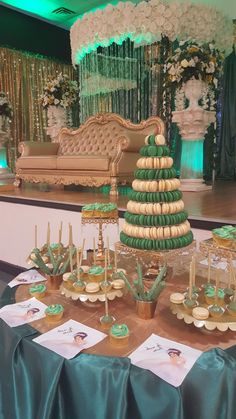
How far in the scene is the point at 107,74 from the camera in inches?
244

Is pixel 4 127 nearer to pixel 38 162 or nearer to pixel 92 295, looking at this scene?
pixel 38 162

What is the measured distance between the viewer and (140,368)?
0.84m

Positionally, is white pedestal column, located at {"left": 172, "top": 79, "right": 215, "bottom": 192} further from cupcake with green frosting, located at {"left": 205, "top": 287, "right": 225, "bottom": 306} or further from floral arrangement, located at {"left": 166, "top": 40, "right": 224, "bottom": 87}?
cupcake with green frosting, located at {"left": 205, "top": 287, "right": 225, "bottom": 306}

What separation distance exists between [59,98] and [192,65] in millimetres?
2689

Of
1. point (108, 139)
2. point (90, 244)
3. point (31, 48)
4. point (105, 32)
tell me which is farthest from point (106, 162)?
point (31, 48)

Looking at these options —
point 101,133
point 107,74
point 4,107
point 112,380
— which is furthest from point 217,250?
point 4,107

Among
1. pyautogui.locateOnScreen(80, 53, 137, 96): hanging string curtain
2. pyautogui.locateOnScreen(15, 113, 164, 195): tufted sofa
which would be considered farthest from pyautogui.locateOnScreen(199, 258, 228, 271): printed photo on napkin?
pyautogui.locateOnScreen(80, 53, 137, 96): hanging string curtain

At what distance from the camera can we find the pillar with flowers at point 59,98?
233 inches

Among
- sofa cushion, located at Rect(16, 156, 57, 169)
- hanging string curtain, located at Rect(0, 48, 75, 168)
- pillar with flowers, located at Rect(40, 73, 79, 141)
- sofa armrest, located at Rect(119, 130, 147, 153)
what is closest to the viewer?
sofa armrest, located at Rect(119, 130, 147, 153)

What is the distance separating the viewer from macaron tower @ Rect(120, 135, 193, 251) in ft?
4.05

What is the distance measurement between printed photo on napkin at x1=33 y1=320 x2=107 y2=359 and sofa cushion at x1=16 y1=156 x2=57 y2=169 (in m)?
3.76

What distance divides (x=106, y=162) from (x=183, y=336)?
3182mm

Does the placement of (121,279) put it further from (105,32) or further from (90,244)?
(105,32)

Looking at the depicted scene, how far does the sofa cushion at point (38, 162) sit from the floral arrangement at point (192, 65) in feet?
6.29
